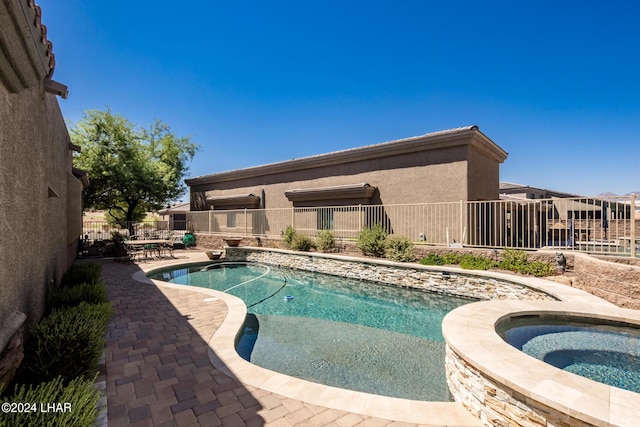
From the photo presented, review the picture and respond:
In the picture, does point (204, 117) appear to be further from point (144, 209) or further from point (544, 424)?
point (544, 424)

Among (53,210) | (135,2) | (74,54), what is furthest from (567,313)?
(74,54)

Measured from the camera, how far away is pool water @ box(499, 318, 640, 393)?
364cm

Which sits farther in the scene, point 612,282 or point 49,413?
point 612,282

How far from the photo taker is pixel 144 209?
2664 cm

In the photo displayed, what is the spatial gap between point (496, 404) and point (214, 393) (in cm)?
309

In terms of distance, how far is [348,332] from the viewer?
6477 millimetres

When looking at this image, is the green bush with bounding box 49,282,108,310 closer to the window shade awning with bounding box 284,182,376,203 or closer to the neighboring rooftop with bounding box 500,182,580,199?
the window shade awning with bounding box 284,182,376,203

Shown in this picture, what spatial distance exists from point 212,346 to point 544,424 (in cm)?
429

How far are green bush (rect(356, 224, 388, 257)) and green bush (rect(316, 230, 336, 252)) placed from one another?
1710 millimetres

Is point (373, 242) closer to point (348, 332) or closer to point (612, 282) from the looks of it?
point (348, 332)

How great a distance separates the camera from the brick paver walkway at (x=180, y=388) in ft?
9.69

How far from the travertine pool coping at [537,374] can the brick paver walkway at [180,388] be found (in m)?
1.16

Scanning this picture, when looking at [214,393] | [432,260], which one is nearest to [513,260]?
[432,260]

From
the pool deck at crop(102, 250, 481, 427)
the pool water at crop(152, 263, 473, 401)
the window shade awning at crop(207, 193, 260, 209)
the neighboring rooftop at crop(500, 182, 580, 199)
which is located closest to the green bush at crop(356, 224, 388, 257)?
the pool water at crop(152, 263, 473, 401)
